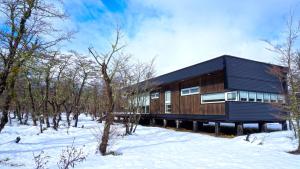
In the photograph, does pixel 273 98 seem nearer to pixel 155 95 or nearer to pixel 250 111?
pixel 250 111

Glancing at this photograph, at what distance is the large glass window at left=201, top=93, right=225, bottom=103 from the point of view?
1852cm

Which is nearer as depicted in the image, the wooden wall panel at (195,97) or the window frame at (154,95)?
the wooden wall panel at (195,97)

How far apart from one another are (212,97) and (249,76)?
10.7 ft

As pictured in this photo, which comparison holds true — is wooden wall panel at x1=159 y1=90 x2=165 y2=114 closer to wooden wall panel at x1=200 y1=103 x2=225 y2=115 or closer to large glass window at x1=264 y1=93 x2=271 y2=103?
wooden wall panel at x1=200 y1=103 x2=225 y2=115

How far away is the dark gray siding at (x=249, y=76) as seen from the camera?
18.1 m

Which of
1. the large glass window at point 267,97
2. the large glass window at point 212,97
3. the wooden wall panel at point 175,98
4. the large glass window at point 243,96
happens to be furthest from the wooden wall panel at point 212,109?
the large glass window at point 267,97

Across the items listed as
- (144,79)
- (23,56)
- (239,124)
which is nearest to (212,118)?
(239,124)

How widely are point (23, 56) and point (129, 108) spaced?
14912 millimetres

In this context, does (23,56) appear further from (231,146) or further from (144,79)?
(144,79)

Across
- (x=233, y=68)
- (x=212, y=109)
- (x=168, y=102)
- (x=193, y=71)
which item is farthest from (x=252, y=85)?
(x=168, y=102)

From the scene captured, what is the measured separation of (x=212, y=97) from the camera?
19422mm

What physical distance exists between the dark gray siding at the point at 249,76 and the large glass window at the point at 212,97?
114cm

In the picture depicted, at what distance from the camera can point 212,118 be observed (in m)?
18.8

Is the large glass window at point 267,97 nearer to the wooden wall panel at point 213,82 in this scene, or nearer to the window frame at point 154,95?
the wooden wall panel at point 213,82
